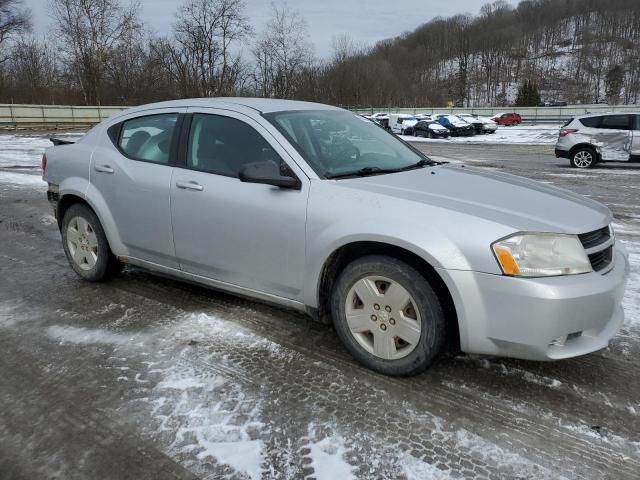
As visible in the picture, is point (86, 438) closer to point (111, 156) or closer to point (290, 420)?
point (290, 420)

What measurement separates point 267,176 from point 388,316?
3.61 ft

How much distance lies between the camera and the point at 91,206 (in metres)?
4.54

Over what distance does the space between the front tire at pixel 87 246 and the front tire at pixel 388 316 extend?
2.38 meters

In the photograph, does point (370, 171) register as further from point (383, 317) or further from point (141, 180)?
point (141, 180)

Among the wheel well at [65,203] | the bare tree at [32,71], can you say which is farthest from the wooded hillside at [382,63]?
the wheel well at [65,203]

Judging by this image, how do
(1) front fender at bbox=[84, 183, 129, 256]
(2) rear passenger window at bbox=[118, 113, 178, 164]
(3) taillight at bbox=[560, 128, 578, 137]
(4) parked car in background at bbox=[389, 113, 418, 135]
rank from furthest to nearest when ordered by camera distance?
(4) parked car in background at bbox=[389, 113, 418, 135] < (3) taillight at bbox=[560, 128, 578, 137] < (1) front fender at bbox=[84, 183, 129, 256] < (2) rear passenger window at bbox=[118, 113, 178, 164]

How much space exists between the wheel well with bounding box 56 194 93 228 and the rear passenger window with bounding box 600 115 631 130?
47.5 feet

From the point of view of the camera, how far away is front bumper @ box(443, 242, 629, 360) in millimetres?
2645

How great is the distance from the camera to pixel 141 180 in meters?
4.11

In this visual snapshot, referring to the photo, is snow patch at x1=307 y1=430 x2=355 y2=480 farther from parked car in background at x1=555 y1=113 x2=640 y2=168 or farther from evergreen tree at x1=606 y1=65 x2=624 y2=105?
evergreen tree at x1=606 y1=65 x2=624 y2=105

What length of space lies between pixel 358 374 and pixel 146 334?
156 cm

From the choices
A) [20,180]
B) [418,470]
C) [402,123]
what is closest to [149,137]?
[418,470]

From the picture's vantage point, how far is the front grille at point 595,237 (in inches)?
112

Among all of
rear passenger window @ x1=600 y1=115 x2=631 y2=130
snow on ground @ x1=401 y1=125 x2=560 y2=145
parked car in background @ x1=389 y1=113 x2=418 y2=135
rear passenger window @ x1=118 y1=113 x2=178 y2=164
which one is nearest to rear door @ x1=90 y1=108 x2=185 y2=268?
rear passenger window @ x1=118 y1=113 x2=178 y2=164
